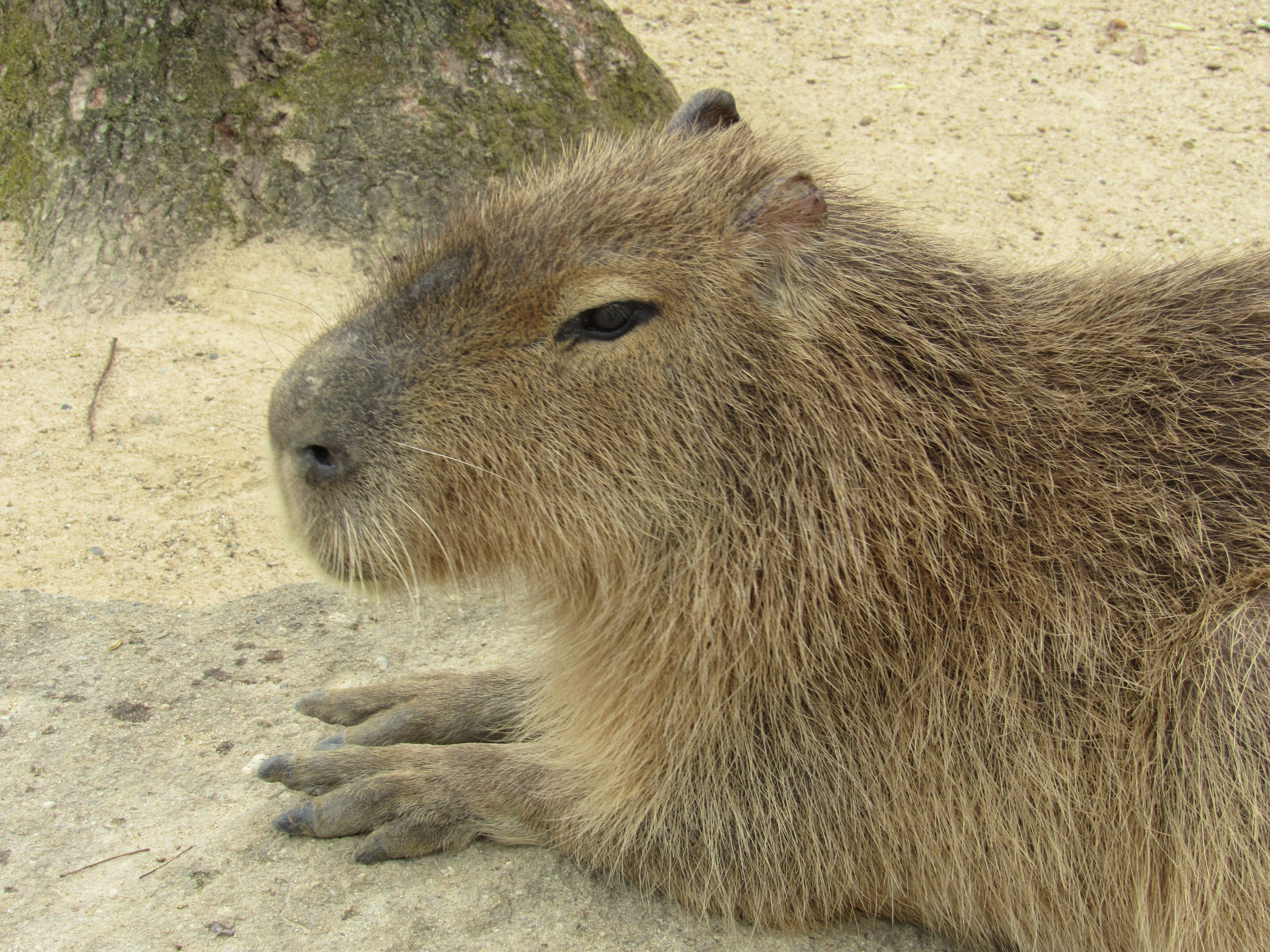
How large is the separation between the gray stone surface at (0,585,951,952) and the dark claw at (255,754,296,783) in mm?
50

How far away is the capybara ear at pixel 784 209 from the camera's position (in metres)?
1.93

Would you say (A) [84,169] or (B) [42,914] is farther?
(A) [84,169]

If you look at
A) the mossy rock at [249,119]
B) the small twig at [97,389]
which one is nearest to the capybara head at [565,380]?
the small twig at [97,389]

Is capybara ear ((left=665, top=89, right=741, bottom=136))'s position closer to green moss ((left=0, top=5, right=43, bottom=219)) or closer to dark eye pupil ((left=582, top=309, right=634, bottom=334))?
dark eye pupil ((left=582, top=309, right=634, bottom=334))

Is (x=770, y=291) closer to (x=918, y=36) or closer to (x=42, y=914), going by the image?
(x=42, y=914)

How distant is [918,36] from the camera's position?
270 inches

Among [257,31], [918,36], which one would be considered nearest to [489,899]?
[257,31]

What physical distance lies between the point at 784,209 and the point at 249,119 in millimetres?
2946

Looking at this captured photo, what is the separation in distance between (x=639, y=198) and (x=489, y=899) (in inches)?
54.3

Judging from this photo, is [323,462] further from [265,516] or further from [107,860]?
[265,516]

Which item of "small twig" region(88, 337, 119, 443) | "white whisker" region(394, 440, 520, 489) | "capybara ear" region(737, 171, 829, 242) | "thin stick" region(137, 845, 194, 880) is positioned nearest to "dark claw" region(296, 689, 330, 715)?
"thin stick" region(137, 845, 194, 880)

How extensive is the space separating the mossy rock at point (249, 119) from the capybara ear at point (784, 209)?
2390 millimetres

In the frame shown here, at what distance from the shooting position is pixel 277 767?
238cm

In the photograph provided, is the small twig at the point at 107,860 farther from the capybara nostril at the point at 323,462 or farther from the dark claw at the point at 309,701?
the capybara nostril at the point at 323,462
